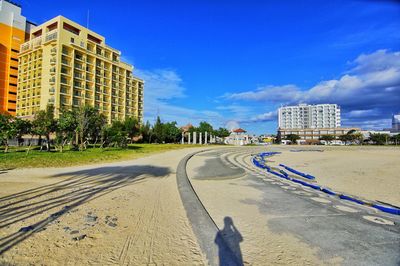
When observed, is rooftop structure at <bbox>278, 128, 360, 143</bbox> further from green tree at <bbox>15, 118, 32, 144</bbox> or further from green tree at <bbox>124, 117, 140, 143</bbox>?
green tree at <bbox>15, 118, 32, 144</bbox>

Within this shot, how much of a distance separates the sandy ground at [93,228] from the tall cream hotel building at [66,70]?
55.3 metres

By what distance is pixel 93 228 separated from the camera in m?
4.50

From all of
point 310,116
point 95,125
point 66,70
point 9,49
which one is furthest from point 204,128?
point 310,116

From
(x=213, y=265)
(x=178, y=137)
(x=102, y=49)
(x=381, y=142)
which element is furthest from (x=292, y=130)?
(x=213, y=265)

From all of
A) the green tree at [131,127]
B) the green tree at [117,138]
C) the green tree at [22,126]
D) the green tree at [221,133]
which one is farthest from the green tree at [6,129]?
the green tree at [221,133]

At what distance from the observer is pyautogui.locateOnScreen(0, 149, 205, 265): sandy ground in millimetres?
3471

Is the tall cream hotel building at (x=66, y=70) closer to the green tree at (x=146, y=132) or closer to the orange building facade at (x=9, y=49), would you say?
the orange building facade at (x=9, y=49)

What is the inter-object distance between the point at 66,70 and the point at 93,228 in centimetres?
7142

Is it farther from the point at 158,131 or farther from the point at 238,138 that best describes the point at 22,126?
the point at 238,138

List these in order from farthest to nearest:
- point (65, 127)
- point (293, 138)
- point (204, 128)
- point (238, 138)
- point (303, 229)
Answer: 1. point (293, 138)
2. point (238, 138)
3. point (204, 128)
4. point (65, 127)
5. point (303, 229)

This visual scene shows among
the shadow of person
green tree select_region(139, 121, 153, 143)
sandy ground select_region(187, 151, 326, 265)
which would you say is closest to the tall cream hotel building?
green tree select_region(139, 121, 153, 143)

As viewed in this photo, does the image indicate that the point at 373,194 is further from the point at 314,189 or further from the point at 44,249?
the point at 44,249

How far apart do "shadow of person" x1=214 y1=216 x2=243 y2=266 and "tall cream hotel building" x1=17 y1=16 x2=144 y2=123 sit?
59.2m

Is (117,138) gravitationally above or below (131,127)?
below
